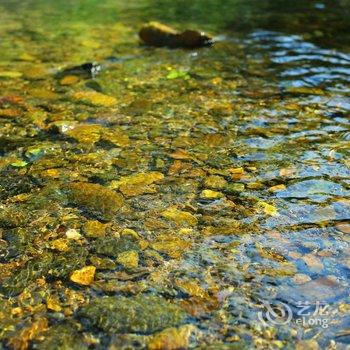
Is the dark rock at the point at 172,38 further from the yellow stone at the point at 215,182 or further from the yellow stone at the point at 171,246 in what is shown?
the yellow stone at the point at 171,246

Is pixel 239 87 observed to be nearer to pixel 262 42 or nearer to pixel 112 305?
pixel 262 42

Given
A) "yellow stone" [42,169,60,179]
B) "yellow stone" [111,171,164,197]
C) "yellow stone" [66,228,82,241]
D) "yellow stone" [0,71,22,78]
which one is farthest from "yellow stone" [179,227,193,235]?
"yellow stone" [0,71,22,78]

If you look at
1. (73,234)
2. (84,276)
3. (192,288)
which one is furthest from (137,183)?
(192,288)

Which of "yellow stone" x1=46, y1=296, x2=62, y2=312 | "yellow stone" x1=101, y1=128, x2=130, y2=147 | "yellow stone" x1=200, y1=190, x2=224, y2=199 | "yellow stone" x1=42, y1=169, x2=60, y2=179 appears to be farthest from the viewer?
"yellow stone" x1=101, y1=128, x2=130, y2=147

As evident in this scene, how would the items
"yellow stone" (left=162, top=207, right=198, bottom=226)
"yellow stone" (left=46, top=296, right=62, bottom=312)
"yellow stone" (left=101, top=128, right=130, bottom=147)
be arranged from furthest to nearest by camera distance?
"yellow stone" (left=101, top=128, right=130, bottom=147) < "yellow stone" (left=162, top=207, right=198, bottom=226) < "yellow stone" (left=46, top=296, right=62, bottom=312)

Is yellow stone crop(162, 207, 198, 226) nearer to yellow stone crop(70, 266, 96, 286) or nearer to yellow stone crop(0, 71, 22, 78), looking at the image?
yellow stone crop(70, 266, 96, 286)

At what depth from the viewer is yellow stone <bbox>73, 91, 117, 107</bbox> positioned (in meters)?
6.36

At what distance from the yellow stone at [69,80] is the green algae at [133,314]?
502cm

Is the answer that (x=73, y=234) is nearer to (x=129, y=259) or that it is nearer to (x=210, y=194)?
(x=129, y=259)

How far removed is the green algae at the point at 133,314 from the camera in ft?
8.82

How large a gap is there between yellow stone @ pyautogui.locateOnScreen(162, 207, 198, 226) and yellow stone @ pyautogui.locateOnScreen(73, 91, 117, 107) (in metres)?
2.87

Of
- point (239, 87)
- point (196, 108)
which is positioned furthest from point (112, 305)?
point (239, 87)

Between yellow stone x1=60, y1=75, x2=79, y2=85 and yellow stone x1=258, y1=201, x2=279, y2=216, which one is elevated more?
yellow stone x1=258, y1=201, x2=279, y2=216

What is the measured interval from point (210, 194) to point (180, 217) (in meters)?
0.46
